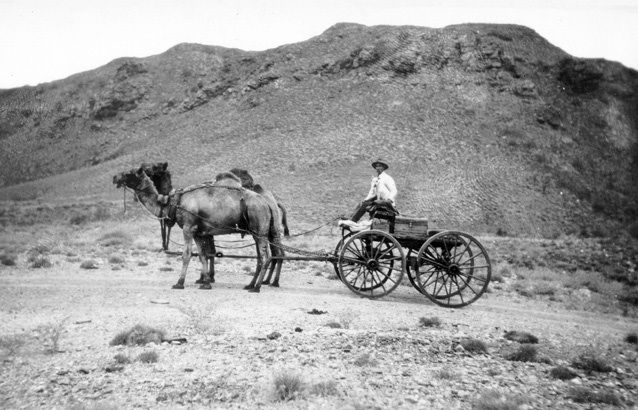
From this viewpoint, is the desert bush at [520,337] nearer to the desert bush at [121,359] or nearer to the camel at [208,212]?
the camel at [208,212]

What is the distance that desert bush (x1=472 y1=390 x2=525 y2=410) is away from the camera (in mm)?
5832

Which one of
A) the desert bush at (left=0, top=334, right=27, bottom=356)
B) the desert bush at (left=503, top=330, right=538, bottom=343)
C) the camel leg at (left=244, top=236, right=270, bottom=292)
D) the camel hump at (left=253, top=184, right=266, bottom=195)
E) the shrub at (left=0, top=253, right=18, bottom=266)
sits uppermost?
the camel hump at (left=253, top=184, right=266, bottom=195)

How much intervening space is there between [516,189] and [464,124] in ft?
27.0

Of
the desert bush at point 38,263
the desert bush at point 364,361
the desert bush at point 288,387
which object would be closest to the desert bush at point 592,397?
the desert bush at point 364,361

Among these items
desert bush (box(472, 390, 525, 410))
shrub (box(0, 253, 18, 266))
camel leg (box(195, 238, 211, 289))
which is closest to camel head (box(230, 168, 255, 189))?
camel leg (box(195, 238, 211, 289))

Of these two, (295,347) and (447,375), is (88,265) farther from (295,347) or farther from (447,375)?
(447,375)

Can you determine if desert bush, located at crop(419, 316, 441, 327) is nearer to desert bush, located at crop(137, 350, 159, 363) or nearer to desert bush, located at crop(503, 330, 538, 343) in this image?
desert bush, located at crop(503, 330, 538, 343)

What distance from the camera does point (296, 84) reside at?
49156 mm

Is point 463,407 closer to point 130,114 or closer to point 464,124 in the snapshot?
point 464,124

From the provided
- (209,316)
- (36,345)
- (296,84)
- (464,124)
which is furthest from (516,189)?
(36,345)

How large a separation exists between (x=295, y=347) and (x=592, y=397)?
3953 mm

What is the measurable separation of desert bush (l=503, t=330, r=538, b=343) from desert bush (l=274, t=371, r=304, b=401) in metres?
4.17

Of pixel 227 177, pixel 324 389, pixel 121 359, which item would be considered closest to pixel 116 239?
pixel 227 177

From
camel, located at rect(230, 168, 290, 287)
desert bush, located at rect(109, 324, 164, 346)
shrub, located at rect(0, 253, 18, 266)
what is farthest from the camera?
shrub, located at rect(0, 253, 18, 266)
